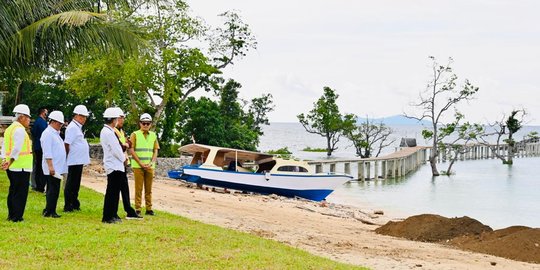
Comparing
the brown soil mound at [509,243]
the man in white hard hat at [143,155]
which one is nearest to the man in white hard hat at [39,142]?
the man in white hard hat at [143,155]

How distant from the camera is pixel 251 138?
4594cm

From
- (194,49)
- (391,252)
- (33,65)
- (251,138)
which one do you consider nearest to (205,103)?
(251,138)

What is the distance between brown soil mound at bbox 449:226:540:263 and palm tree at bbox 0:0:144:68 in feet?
30.1

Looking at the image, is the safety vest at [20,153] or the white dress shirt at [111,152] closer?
the safety vest at [20,153]

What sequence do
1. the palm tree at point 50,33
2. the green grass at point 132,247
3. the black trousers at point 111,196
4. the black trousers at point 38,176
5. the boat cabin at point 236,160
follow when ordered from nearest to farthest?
the green grass at point 132,247 < the black trousers at point 111,196 < the black trousers at point 38,176 < the palm tree at point 50,33 < the boat cabin at point 236,160

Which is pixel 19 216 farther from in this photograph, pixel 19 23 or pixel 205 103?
pixel 205 103

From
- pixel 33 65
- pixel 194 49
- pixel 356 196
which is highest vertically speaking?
pixel 194 49

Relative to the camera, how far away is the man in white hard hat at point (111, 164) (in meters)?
12.1

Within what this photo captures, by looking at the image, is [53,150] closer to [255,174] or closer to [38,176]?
[38,176]

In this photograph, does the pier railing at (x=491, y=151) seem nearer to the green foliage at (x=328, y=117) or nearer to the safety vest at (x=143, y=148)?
the green foliage at (x=328, y=117)

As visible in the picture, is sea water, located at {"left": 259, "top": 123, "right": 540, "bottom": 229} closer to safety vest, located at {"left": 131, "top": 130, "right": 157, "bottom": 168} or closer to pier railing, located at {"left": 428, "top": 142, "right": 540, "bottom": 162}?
pier railing, located at {"left": 428, "top": 142, "right": 540, "bottom": 162}

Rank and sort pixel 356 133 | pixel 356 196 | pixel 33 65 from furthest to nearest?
pixel 356 133 < pixel 356 196 < pixel 33 65

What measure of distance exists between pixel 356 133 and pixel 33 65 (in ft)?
174

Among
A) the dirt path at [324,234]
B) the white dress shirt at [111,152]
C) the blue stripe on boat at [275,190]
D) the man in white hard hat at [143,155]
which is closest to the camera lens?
the white dress shirt at [111,152]
